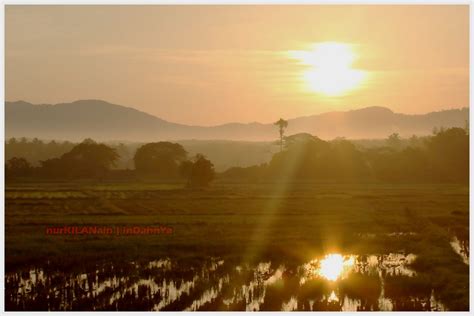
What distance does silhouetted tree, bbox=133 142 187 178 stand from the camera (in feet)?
135

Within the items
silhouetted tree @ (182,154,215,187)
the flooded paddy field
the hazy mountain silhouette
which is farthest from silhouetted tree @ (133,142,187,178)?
the flooded paddy field

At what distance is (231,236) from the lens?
2461cm

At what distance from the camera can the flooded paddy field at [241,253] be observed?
16.2 metres

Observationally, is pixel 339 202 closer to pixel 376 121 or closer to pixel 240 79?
pixel 376 121

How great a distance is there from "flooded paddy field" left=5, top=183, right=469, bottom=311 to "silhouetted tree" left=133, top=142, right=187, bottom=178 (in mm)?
4429

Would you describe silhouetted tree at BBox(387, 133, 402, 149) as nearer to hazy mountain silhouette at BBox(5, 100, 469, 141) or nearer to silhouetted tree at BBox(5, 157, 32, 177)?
hazy mountain silhouette at BBox(5, 100, 469, 141)

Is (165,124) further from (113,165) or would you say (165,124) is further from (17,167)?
(17,167)

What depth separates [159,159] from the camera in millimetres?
42062

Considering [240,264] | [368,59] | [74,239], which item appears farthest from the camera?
[368,59]

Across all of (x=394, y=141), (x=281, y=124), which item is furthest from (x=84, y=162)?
(x=394, y=141)

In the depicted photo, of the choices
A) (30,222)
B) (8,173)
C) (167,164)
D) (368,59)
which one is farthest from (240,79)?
(8,173)

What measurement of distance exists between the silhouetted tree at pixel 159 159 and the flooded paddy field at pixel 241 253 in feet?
14.5

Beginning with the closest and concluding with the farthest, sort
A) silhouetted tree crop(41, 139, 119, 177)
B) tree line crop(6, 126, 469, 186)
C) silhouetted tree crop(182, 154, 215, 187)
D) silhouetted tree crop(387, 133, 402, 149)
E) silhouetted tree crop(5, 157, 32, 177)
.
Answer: silhouetted tree crop(5, 157, 32, 177)
silhouetted tree crop(41, 139, 119, 177)
silhouetted tree crop(182, 154, 215, 187)
tree line crop(6, 126, 469, 186)
silhouetted tree crop(387, 133, 402, 149)

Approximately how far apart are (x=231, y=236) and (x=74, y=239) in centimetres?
576
